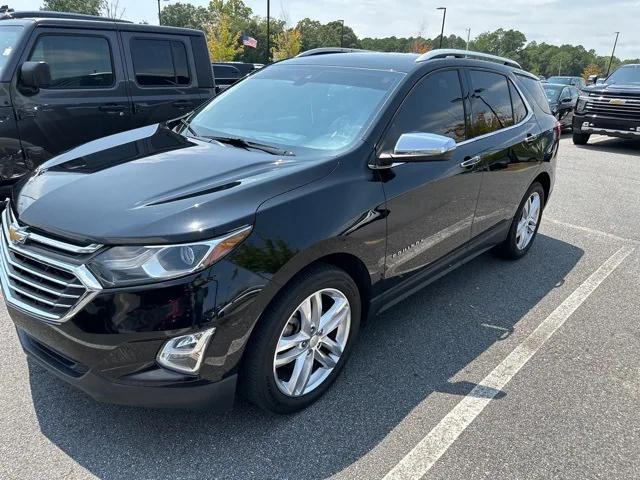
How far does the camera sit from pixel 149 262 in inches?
81.6

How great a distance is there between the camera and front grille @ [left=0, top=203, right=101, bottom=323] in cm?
208

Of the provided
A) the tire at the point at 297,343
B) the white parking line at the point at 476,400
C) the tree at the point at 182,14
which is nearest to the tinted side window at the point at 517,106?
the white parking line at the point at 476,400

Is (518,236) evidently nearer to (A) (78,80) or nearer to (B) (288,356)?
(B) (288,356)

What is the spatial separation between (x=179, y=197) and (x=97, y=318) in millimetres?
635

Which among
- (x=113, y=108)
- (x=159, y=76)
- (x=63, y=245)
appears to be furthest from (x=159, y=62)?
(x=63, y=245)

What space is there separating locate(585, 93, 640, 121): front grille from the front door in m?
10.5

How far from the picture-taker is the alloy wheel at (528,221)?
4934 millimetres

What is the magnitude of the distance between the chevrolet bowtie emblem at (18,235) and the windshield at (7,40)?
3221 mm

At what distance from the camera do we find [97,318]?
2.05m

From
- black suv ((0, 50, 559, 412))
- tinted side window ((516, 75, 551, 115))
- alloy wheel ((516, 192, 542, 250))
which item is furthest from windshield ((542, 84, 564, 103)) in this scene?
black suv ((0, 50, 559, 412))

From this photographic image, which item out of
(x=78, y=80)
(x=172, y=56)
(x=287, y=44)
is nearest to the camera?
(x=78, y=80)

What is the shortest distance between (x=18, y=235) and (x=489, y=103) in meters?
3.43

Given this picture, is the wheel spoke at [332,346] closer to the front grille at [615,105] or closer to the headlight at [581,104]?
the front grille at [615,105]

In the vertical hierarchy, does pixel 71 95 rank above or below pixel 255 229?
above
